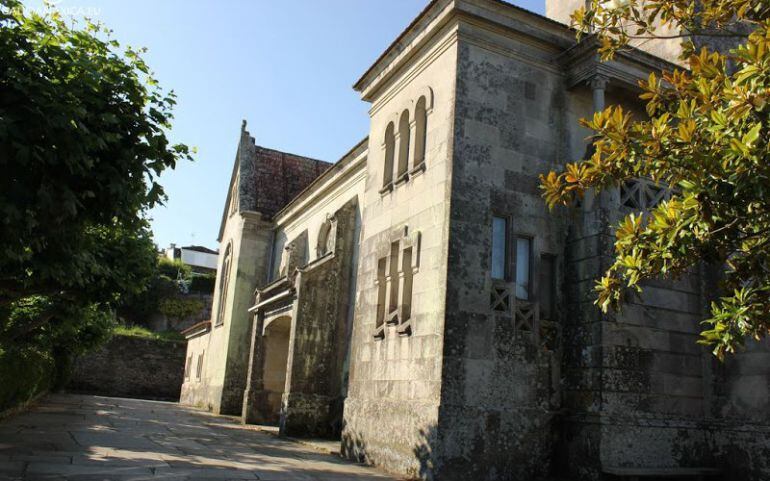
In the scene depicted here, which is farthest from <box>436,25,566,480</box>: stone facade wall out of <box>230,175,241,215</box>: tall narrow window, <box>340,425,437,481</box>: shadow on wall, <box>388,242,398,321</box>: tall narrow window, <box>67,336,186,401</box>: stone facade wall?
<box>67,336,186,401</box>: stone facade wall

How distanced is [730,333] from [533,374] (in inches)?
192

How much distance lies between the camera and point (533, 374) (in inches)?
407

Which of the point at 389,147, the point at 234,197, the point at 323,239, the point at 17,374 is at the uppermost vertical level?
the point at 234,197

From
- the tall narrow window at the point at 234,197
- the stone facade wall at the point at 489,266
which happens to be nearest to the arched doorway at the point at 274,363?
the tall narrow window at the point at 234,197

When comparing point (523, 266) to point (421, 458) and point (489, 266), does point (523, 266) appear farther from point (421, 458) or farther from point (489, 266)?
point (421, 458)

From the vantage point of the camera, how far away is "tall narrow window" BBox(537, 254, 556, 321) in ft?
35.8

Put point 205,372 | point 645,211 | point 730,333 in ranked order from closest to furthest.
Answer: point 730,333, point 645,211, point 205,372

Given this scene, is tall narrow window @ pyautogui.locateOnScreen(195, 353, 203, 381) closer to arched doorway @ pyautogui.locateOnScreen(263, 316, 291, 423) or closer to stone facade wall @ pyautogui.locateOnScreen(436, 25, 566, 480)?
arched doorway @ pyautogui.locateOnScreen(263, 316, 291, 423)

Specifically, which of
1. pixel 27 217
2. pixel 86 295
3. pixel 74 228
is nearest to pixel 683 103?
pixel 27 217

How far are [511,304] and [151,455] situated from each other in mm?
6673

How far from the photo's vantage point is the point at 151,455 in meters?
10.8

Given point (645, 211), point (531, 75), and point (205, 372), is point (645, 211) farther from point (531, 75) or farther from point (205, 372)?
point (205, 372)

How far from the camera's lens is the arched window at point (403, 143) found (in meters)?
12.6

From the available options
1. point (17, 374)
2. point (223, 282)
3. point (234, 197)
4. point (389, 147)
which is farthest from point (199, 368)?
point (389, 147)
